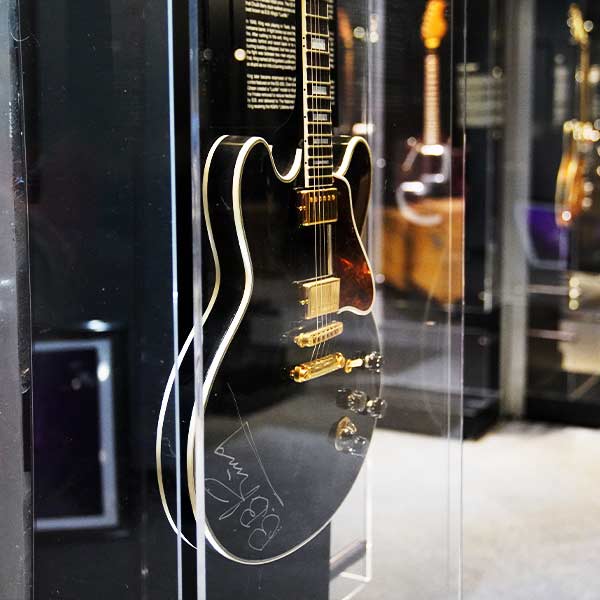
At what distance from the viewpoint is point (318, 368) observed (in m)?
1.83

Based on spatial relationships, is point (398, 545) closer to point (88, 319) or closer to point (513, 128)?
point (88, 319)

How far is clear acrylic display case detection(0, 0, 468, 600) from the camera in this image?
1628 mm

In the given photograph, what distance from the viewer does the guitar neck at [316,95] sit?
1.79m

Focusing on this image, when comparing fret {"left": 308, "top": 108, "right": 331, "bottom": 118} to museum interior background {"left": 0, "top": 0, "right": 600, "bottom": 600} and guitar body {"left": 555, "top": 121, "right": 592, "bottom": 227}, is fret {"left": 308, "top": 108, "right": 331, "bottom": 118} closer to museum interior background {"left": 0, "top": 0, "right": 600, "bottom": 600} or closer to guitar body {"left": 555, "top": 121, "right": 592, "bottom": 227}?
museum interior background {"left": 0, "top": 0, "right": 600, "bottom": 600}

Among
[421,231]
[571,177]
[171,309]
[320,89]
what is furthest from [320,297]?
[571,177]

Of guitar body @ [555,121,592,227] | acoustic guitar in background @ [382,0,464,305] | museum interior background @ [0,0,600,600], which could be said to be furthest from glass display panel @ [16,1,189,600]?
guitar body @ [555,121,592,227]

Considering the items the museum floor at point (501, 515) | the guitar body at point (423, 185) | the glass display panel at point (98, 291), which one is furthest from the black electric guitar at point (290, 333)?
the guitar body at point (423, 185)

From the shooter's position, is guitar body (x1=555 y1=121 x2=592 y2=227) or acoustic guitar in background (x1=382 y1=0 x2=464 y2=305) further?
guitar body (x1=555 y1=121 x2=592 y2=227)

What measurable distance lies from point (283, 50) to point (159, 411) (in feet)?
2.15

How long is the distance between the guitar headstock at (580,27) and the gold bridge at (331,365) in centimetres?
236

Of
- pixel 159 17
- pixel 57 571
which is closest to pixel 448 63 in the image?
pixel 159 17

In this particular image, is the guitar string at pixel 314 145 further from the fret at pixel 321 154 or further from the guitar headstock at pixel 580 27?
the guitar headstock at pixel 580 27

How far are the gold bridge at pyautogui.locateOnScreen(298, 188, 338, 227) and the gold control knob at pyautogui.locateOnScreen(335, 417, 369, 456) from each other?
1.26 ft

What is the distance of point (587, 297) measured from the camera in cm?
404
